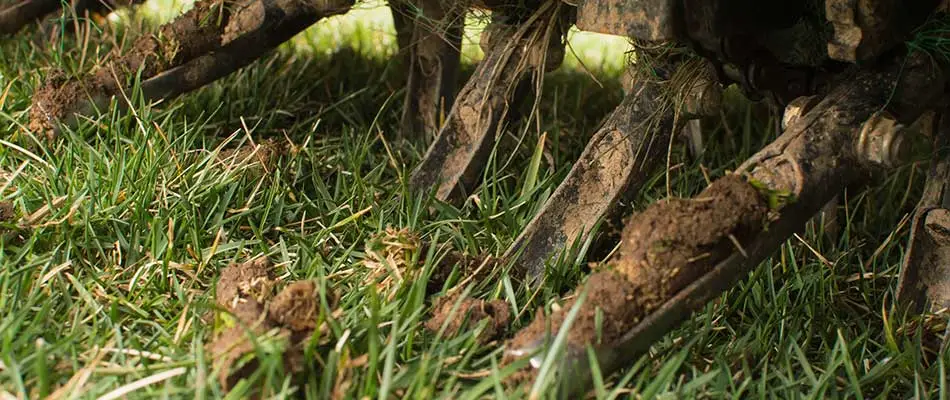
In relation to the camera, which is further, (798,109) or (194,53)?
(194,53)

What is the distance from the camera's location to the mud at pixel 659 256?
4.65 ft

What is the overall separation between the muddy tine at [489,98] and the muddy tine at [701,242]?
71 cm

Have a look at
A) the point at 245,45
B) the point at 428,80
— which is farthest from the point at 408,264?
the point at 428,80

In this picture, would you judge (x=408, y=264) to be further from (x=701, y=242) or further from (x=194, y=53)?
(x=194, y=53)

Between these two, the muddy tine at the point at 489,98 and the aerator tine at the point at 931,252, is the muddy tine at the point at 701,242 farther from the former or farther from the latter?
the muddy tine at the point at 489,98

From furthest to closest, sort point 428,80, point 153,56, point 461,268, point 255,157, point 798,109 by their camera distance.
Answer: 1. point 428,80
2. point 153,56
3. point 255,157
4. point 461,268
5. point 798,109

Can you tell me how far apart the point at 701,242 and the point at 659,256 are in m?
0.06

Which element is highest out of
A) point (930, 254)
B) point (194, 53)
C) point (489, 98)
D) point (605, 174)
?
point (194, 53)

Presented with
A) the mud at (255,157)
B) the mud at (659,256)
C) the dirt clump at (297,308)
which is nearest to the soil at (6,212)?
the mud at (255,157)

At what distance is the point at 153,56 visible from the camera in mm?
2332

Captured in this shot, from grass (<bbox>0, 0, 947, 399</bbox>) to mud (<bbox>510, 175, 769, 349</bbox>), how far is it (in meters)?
0.08

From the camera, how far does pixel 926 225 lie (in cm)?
190

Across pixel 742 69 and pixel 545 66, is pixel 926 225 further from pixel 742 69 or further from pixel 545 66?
pixel 545 66

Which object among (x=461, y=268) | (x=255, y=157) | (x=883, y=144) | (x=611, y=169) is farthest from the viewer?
(x=255, y=157)
